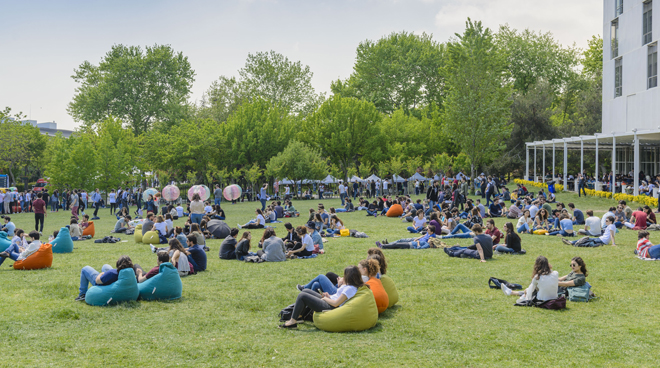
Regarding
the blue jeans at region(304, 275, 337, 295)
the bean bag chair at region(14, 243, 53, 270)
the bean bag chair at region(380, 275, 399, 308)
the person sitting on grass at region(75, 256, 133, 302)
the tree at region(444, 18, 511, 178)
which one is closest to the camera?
the blue jeans at region(304, 275, 337, 295)

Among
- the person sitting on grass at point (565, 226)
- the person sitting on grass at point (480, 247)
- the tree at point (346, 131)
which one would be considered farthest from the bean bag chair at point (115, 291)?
the tree at point (346, 131)

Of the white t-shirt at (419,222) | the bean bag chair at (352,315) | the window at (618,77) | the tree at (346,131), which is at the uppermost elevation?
the window at (618,77)

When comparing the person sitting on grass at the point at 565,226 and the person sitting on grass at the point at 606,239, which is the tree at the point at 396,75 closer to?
the person sitting on grass at the point at 565,226

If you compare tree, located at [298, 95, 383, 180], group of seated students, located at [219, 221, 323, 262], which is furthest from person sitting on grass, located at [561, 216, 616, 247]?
tree, located at [298, 95, 383, 180]

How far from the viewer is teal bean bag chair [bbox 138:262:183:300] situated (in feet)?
30.2

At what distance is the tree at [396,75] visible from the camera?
207 ft

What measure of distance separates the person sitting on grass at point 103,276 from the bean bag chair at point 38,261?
3861 millimetres

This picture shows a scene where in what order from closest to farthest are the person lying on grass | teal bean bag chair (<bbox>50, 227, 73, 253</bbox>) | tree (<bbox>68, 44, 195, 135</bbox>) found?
the person lying on grass < teal bean bag chair (<bbox>50, 227, 73, 253</bbox>) < tree (<bbox>68, 44, 195, 135</bbox>)

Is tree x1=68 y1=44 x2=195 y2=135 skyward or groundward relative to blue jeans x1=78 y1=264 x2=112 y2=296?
skyward

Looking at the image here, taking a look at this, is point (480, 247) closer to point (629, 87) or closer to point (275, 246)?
point (275, 246)

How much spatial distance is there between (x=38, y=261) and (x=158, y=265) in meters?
4.43

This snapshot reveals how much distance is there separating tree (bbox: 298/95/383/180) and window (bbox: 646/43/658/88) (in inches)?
911

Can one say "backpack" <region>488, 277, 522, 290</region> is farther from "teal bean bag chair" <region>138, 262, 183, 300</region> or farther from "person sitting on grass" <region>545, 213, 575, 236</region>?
"person sitting on grass" <region>545, 213, 575, 236</region>

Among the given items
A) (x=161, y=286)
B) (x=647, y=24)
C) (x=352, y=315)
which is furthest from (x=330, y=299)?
(x=647, y=24)
